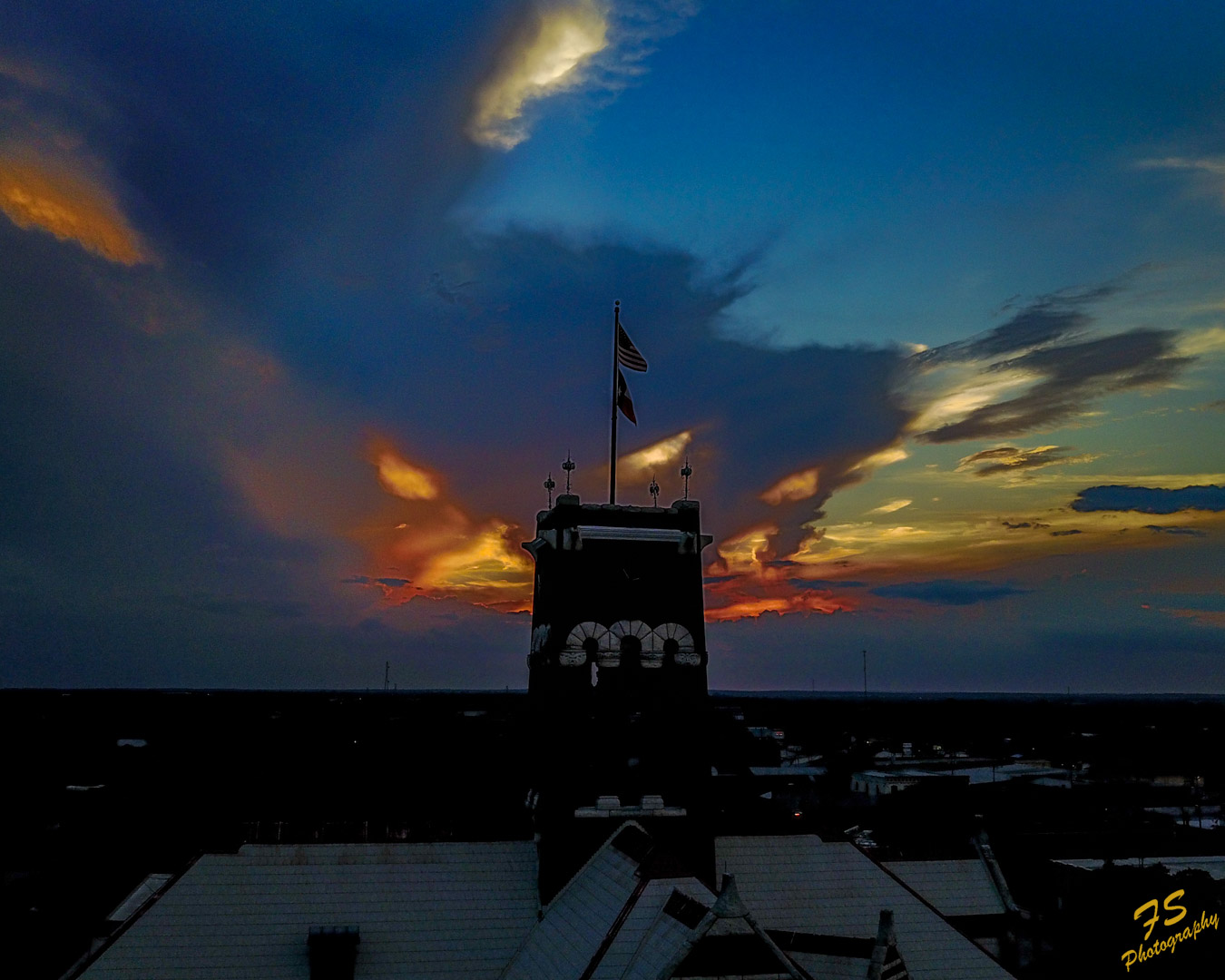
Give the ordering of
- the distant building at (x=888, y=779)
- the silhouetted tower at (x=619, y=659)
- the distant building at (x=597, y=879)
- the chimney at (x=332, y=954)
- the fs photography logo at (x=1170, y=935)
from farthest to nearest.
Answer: the distant building at (x=888, y=779), the fs photography logo at (x=1170, y=935), the silhouetted tower at (x=619, y=659), the chimney at (x=332, y=954), the distant building at (x=597, y=879)

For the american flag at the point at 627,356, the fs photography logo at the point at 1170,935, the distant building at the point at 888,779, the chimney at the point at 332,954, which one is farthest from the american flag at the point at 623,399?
the distant building at the point at 888,779

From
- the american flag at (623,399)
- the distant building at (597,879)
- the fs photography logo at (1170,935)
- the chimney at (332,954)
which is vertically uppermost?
the american flag at (623,399)

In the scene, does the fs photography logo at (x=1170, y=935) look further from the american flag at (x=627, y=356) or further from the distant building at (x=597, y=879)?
the american flag at (x=627, y=356)

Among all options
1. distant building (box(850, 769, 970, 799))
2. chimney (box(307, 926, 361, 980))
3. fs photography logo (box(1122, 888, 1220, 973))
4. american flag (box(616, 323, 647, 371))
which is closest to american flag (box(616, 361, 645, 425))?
american flag (box(616, 323, 647, 371))

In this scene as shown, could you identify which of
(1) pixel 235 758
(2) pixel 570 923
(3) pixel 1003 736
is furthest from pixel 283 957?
(3) pixel 1003 736

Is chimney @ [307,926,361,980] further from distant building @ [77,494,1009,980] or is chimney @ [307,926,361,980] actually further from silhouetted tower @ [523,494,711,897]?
silhouetted tower @ [523,494,711,897]

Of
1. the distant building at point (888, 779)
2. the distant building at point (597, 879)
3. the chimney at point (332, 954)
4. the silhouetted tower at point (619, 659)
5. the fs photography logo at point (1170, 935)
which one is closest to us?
the distant building at point (597, 879)

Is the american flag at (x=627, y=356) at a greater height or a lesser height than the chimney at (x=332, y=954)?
greater
